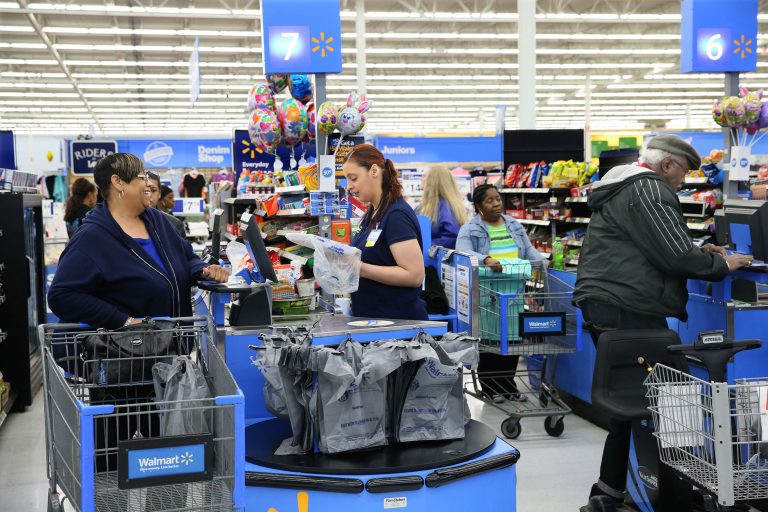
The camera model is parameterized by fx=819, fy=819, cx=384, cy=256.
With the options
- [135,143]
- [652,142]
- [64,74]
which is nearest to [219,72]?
[64,74]

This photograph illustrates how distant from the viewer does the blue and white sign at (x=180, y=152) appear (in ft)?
62.9

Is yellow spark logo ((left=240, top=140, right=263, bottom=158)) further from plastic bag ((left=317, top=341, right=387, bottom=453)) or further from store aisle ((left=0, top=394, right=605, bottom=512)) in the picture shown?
plastic bag ((left=317, top=341, right=387, bottom=453))

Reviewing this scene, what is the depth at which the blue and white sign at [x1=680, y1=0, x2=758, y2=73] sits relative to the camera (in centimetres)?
715

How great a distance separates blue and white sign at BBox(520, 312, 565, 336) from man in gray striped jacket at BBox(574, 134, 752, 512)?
63.0 inches

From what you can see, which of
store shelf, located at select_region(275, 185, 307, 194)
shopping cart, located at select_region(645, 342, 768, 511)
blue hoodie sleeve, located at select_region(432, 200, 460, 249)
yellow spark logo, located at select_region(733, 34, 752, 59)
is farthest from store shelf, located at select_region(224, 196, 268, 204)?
yellow spark logo, located at select_region(733, 34, 752, 59)

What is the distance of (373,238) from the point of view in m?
3.56

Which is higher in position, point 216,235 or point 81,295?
point 216,235

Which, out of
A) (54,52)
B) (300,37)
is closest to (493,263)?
(300,37)

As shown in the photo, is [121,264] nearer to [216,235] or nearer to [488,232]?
[216,235]

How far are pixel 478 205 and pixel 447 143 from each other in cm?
1172

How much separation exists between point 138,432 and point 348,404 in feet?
2.28

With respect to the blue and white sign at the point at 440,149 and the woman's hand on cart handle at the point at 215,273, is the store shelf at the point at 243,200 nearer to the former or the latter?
the woman's hand on cart handle at the point at 215,273

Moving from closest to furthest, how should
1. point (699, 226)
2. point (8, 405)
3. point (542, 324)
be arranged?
1. point (542, 324)
2. point (8, 405)
3. point (699, 226)

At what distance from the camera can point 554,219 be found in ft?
30.2
